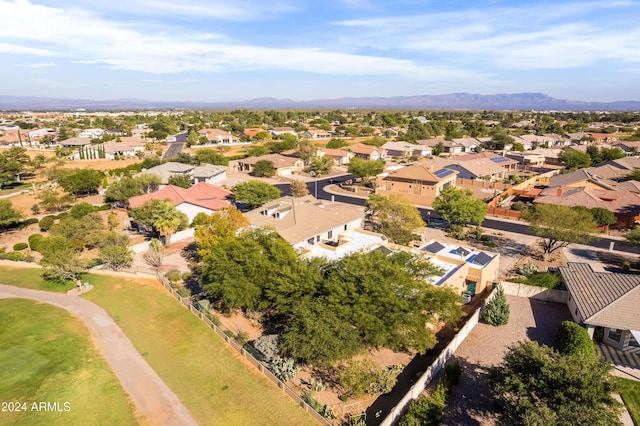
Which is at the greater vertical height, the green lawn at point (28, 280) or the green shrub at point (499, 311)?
the green shrub at point (499, 311)

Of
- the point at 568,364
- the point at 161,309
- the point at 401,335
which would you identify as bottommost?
the point at 161,309

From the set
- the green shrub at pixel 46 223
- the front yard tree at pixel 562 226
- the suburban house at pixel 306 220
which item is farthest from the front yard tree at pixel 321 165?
the front yard tree at pixel 562 226

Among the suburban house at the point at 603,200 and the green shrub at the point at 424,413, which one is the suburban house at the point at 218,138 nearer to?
the suburban house at the point at 603,200

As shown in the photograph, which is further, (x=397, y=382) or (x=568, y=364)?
(x=397, y=382)

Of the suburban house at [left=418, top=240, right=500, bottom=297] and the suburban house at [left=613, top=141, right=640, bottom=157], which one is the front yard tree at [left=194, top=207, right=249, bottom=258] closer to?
the suburban house at [left=418, top=240, right=500, bottom=297]

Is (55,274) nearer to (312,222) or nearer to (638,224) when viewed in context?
(312,222)

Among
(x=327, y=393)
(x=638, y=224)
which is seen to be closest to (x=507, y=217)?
(x=638, y=224)

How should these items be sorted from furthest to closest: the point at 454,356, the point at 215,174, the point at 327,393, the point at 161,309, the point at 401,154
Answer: the point at 401,154
the point at 215,174
the point at 161,309
the point at 454,356
the point at 327,393
